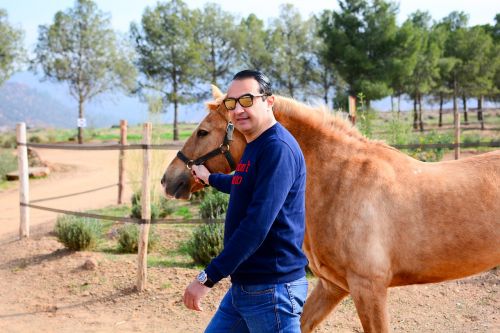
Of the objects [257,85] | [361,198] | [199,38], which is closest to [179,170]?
[361,198]

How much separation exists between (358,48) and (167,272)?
27.2 metres

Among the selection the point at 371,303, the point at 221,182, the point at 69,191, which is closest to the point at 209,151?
the point at 221,182

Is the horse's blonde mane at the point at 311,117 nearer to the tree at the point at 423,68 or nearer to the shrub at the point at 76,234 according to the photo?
the shrub at the point at 76,234

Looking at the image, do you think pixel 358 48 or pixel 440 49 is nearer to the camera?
pixel 358 48

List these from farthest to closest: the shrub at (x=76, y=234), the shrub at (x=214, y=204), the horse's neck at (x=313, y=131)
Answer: the shrub at (x=214, y=204)
the shrub at (x=76, y=234)
the horse's neck at (x=313, y=131)

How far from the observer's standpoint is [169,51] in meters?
34.8

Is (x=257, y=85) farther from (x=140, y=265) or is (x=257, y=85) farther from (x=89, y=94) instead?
(x=89, y=94)

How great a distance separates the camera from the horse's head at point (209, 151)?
324 centimetres

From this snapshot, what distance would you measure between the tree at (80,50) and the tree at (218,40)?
8010mm

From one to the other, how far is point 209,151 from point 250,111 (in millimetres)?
1274

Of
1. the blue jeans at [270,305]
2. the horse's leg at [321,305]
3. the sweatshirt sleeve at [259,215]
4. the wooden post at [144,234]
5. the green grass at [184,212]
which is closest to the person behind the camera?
the sweatshirt sleeve at [259,215]

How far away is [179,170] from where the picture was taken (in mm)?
3531

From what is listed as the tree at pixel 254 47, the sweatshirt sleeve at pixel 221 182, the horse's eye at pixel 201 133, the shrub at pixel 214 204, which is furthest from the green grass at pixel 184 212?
the tree at pixel 254 47

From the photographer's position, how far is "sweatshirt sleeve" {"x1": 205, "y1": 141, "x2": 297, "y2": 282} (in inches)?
75.5
